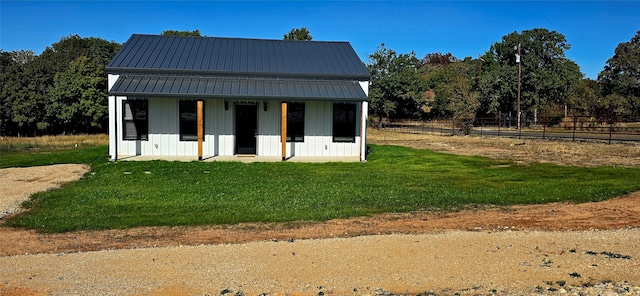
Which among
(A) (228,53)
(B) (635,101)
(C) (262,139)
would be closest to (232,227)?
(C) (262,139)

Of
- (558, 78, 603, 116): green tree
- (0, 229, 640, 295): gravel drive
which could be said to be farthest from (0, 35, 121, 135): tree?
(558, 78, 603, 116): green tree

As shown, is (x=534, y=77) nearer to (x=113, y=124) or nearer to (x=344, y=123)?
(x=344, y=123)

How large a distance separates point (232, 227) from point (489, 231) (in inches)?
158

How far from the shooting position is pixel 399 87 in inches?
1935

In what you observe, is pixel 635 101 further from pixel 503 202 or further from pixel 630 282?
pixel 630 282

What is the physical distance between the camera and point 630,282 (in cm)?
541

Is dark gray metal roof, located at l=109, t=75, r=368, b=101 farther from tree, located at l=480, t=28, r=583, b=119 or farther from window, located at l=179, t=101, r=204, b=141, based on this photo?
tree, located at l=480, t=28, r=583, b=119

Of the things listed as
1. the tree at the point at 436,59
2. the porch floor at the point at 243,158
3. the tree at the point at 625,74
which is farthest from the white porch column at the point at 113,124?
the tree at the point at 436,59

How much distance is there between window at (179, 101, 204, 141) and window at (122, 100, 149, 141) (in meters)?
1.26

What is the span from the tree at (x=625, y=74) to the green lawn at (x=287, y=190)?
4202cm

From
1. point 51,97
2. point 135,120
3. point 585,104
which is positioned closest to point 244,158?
point 135,120

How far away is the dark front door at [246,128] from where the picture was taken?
19.3 meters

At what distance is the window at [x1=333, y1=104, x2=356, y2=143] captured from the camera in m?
19.7

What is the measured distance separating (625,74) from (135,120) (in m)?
50.6
